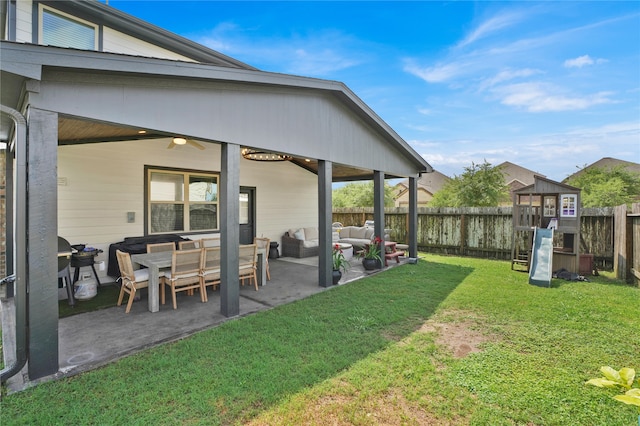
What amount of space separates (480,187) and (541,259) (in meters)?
8.52

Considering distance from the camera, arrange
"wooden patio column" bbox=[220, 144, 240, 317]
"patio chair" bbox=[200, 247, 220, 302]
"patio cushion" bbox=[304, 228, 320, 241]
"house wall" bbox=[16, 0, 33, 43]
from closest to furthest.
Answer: "wooden patio column" bbox=[220, 144, 240, 317]
"patio chair" bbox=[200, 247, 220, 302]
"house wall" bbox=[16, 0, 33, 43]
"patio cushion" bbox=[304, 228, 320, 241]

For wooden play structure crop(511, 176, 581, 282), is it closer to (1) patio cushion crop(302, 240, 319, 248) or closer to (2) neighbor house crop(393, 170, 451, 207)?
(1) patio cushion crop(302, 240, 319, 248)

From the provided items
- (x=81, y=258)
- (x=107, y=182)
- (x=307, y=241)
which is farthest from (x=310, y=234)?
(x=81, y=258)

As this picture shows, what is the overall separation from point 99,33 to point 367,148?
6.56 meters

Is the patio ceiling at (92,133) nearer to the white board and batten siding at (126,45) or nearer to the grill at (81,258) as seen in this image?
the grill at (81,258)

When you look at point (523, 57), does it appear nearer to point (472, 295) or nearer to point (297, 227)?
point (472, 295)

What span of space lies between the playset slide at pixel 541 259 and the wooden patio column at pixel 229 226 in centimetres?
607

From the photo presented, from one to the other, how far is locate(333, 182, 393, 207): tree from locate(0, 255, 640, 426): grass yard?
2489cm

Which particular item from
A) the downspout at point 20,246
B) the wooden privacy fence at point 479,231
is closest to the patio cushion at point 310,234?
the wooden privacy fence at point 479,231

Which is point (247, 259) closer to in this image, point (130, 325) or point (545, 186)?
point (130, 325)

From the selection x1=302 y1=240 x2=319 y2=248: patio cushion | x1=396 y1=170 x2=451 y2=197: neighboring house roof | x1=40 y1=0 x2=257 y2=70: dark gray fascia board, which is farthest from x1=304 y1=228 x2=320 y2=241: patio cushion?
x1=396 y1=170 x2=451 y2=197: neighboring house roof

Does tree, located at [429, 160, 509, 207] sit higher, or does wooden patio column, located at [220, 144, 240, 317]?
tree, located at [429, 160, 509, 207]

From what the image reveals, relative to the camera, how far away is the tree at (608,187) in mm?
13203

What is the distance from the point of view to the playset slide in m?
6.14
